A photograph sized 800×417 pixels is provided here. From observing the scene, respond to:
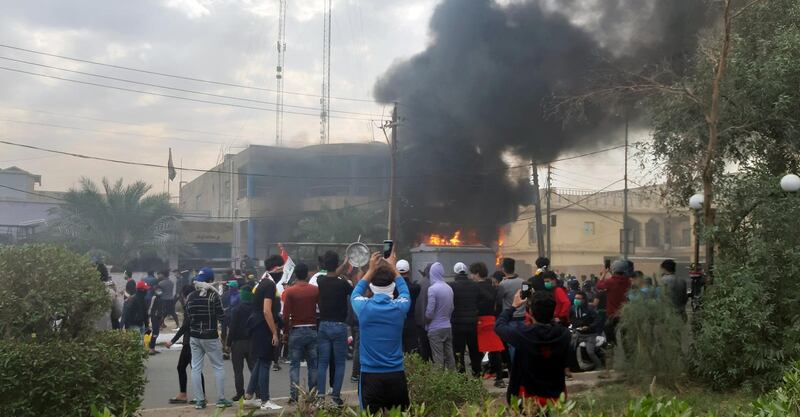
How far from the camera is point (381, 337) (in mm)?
4898

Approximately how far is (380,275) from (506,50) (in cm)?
2128

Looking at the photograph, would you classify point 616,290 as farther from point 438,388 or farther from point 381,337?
point 381,337

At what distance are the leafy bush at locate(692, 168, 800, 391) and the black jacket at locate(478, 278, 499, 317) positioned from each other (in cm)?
233

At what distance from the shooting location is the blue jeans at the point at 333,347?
7219mm

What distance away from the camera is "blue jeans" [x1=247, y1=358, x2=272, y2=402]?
24.0 ft

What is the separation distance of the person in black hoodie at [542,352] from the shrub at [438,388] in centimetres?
156

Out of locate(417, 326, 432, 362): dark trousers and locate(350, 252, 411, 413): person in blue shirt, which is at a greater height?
locate(350, 252, 411, 413): person in blue shirt

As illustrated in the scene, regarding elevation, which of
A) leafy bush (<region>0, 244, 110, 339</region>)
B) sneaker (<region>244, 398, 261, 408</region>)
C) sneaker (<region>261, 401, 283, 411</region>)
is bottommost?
sneaker (<region>244, 398, 261, 408</region>)

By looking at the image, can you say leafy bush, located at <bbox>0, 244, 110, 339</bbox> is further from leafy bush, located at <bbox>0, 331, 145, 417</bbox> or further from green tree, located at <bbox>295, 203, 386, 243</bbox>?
green tree, located at <bbox>295, 203, 386, 243</bbox>

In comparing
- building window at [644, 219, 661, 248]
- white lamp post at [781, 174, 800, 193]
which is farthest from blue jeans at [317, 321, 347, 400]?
building window at [644, 219, 661, 248]

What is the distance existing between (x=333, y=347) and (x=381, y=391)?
8.36 ft

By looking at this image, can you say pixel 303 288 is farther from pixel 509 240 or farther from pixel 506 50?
pixel 509 240

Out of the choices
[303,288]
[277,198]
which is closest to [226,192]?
[277,198]

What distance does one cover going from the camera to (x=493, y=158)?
27.3 meters
